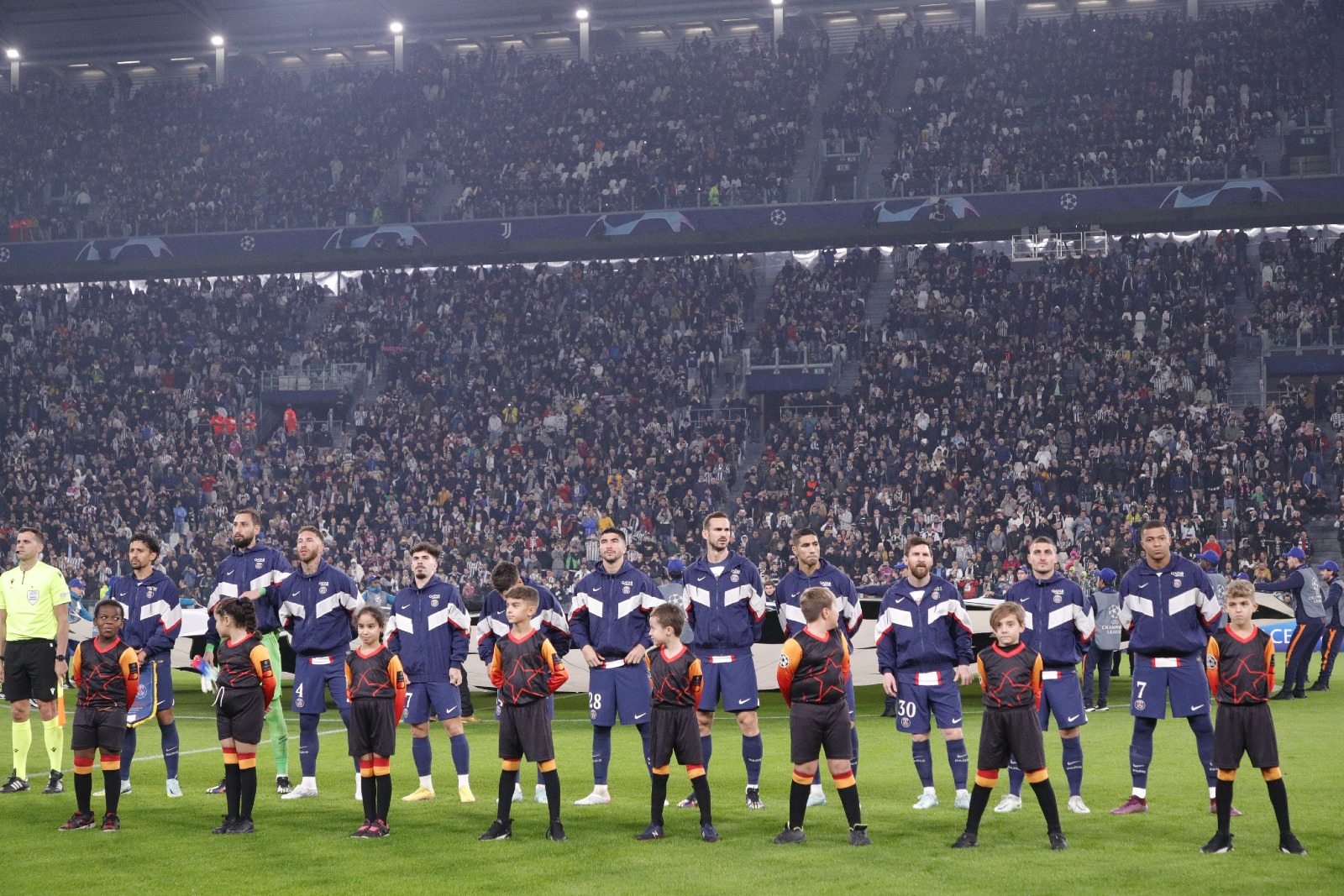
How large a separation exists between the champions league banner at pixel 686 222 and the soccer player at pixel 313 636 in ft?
94.8

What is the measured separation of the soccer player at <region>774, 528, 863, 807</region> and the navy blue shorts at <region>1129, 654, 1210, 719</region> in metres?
2.08

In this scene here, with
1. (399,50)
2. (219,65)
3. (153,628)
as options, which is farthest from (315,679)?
(219,65)

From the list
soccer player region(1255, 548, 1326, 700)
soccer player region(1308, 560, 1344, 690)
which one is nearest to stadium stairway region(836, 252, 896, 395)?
soccer player region(1308, 560, 1344, 690)

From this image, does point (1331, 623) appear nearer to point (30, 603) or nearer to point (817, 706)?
point (817, 706)

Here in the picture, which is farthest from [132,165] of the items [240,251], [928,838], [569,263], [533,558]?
[928,838]

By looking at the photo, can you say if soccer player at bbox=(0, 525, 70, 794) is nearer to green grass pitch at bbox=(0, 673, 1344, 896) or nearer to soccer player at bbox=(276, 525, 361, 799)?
green grass pitch at bbox=(0, 673, 1344, 896)

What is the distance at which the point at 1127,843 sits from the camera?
29.6 ft

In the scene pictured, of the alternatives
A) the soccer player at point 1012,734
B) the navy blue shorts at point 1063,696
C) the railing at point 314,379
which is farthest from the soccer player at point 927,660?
the railing at point 314,379

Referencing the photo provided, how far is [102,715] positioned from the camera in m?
9.96

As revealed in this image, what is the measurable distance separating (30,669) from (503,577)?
423 centimetres

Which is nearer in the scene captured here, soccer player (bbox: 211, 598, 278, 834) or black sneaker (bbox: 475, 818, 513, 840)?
black sneaker (bbox: 475, 818, 513, 840)

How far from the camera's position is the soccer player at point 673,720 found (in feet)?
30.4

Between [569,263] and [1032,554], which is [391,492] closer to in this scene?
[569,263]

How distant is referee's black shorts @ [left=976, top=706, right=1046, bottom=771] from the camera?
884 centimetres
